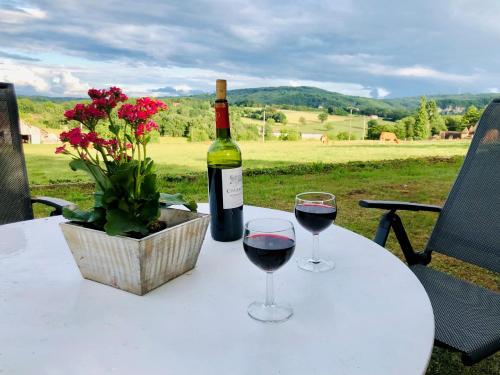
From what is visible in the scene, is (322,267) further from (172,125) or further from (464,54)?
(464,54)

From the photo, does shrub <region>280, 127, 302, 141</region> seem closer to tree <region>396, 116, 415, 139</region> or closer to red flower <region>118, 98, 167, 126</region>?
tree <region>396, 116, 415, 139</region>

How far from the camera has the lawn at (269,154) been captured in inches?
239

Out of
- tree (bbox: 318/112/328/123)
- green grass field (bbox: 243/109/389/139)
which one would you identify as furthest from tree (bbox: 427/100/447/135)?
tree (bbox: 318/112/328/123)

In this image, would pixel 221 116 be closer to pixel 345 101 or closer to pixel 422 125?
pixel 345 101

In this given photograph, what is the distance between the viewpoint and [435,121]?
846cm

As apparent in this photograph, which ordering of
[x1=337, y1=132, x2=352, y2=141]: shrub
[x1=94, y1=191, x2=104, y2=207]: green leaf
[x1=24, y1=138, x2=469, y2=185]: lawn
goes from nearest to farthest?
[x1=94, y1=191, x2=104, y2=207]: green leaf, [x1=24, y1=138, x2=469, y2=185]: lawn, [x1=337, y1=132, x2=352, y2=141]: shrub

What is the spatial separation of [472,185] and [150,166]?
1.44 meters

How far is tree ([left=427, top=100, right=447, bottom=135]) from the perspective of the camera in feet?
27.3

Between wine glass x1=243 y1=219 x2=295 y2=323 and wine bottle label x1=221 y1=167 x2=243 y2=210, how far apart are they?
0.27 meters

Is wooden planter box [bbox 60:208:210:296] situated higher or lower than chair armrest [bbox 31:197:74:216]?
higher

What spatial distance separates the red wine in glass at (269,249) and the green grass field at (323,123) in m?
7.46

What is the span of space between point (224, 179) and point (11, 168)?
1301 mm

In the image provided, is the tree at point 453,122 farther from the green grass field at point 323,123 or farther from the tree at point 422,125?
the green grass field at point 323,123

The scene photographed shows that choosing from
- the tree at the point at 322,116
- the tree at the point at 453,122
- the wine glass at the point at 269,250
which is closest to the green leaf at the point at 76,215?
the wine glass at the point at 269,250
